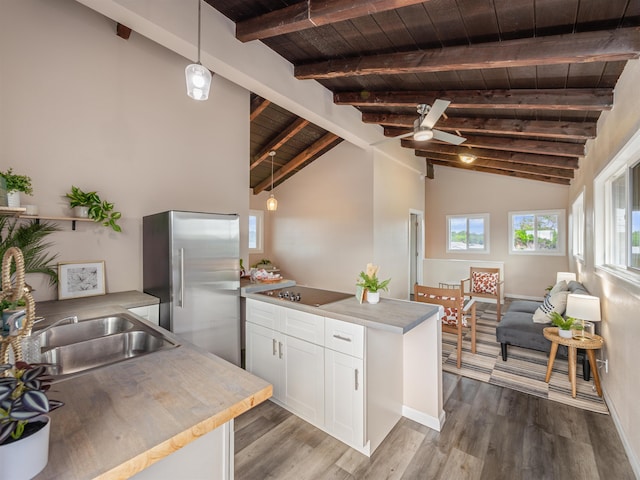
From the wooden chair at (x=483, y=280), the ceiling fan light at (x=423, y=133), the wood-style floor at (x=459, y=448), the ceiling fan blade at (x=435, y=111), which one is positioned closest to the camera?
the wood-style floor at (x=459, y=448)

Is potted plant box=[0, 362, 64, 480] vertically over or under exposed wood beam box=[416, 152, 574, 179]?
under

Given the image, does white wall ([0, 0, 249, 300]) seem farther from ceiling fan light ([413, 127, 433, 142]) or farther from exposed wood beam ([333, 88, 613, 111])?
ceiling fan light ([413, 127, 433, 142])

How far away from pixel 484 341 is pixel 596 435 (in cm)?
196

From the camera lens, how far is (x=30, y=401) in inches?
24.7

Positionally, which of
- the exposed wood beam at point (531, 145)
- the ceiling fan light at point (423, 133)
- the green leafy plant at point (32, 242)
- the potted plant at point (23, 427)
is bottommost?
the potted plant at point (23, 427)

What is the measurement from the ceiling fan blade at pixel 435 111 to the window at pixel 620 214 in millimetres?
1260

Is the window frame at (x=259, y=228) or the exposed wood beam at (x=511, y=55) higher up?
the exposed wood beam at (x=511, y=55)

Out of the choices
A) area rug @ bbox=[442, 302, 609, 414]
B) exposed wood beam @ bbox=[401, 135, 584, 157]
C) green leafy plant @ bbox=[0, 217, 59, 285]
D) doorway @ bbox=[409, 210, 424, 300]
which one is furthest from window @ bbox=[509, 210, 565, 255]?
green leafy plant @ bbox=[0, 217, 59, 285]

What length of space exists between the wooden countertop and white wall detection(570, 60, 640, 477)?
50.8 inches

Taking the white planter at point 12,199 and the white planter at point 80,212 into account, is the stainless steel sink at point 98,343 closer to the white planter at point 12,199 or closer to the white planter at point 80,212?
the white planter at point 12,199

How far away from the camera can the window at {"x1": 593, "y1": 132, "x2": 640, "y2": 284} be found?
2193mm

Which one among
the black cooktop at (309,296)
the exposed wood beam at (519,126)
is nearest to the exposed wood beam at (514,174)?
the exposed wood beam at (519,126)

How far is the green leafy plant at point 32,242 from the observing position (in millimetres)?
2217

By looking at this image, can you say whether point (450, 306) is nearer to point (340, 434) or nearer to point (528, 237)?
point (340, 434)
